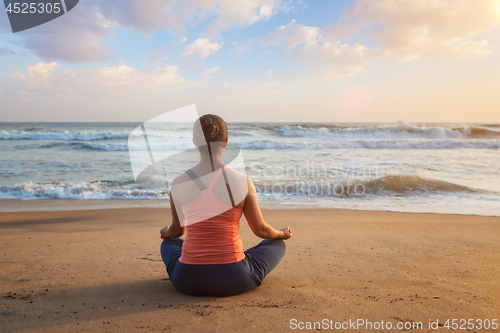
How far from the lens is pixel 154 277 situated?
2.69m

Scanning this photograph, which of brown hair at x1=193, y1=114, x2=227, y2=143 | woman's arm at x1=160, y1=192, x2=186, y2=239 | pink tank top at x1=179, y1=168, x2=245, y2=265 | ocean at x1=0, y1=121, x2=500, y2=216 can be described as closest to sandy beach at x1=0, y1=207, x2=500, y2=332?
pink tank top at x1=179, y1=168, x2=245, y2=265

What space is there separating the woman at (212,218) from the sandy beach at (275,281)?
0.16 m

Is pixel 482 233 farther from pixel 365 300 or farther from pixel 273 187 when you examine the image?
pixel 273 187

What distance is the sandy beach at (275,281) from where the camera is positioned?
1910mm

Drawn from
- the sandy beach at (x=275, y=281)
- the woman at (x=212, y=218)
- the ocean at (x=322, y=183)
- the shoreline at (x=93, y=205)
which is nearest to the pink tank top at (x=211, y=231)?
the woman at (x=212, y=218)

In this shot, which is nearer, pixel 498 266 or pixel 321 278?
pixel 321 278

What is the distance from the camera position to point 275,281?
2.59 metres

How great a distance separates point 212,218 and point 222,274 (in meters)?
0.43

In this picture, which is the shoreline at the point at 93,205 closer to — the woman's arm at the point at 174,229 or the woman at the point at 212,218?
the woman's arm at the point at 174,229

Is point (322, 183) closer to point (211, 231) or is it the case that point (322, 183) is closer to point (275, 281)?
point (275, 281)

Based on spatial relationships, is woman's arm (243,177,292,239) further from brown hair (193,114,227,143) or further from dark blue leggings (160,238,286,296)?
brown hair (193,114,227,143)

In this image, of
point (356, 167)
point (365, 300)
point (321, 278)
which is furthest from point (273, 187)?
point (365, 300)

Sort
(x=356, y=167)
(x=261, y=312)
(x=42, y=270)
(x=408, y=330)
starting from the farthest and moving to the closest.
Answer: (x=356, y=167) → (x=42, y=270) → (x=261, y=312) → (x=408, y=330)

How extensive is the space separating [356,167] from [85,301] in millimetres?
10548
